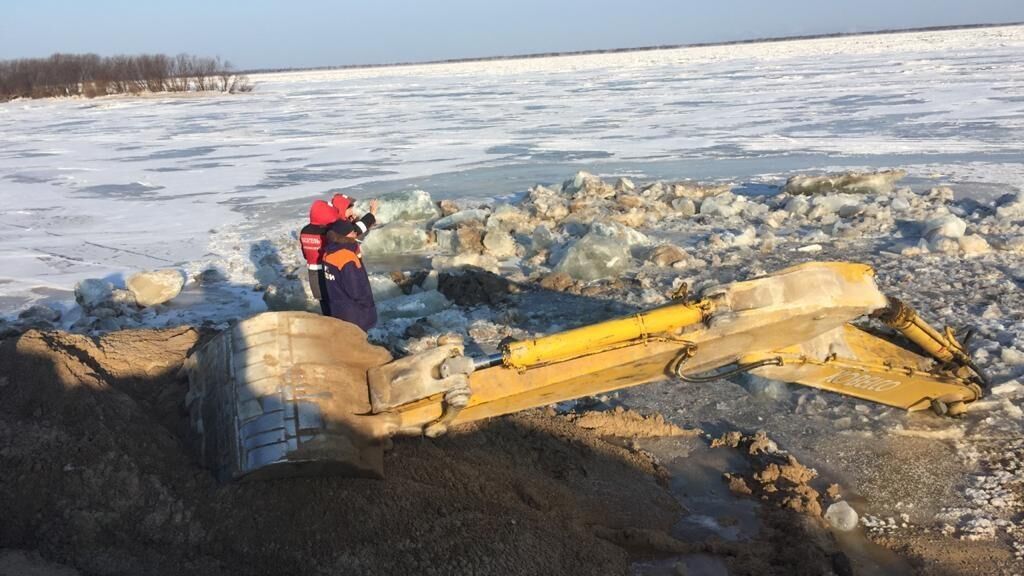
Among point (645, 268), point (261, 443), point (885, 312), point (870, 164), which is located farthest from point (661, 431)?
point (870, 164)

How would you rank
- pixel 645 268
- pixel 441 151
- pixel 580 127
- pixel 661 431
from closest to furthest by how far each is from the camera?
pixel 661 431
pixel 645 268
pixel 441 151
pixel 580 127

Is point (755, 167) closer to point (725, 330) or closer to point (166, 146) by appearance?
point (725, 330)

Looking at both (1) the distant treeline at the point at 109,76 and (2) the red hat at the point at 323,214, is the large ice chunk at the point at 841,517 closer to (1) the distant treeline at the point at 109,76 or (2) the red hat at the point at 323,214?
(2) the red hat at the point at 323,214

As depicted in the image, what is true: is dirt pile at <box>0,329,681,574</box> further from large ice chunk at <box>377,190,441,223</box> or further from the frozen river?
large ice chunk at <box>377,190,441,223</box>

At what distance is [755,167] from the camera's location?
13.6 meters

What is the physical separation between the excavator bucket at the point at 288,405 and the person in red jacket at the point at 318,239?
202 centimetres

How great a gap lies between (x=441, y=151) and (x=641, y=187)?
6.83 metres

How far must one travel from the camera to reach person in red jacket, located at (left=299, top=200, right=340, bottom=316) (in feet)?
17.9

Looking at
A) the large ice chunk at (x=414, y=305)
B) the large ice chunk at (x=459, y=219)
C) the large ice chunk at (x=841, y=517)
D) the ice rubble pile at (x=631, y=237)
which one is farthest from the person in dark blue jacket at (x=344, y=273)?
the large ice chunk at (x=459, y=219)

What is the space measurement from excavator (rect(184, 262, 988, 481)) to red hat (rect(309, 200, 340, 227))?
1.99 meters

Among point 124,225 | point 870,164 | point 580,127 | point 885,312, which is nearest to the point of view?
point 885,312

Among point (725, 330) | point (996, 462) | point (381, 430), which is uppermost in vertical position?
point (725, 330)

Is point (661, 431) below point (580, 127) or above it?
below

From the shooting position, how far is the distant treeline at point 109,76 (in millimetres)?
53500
